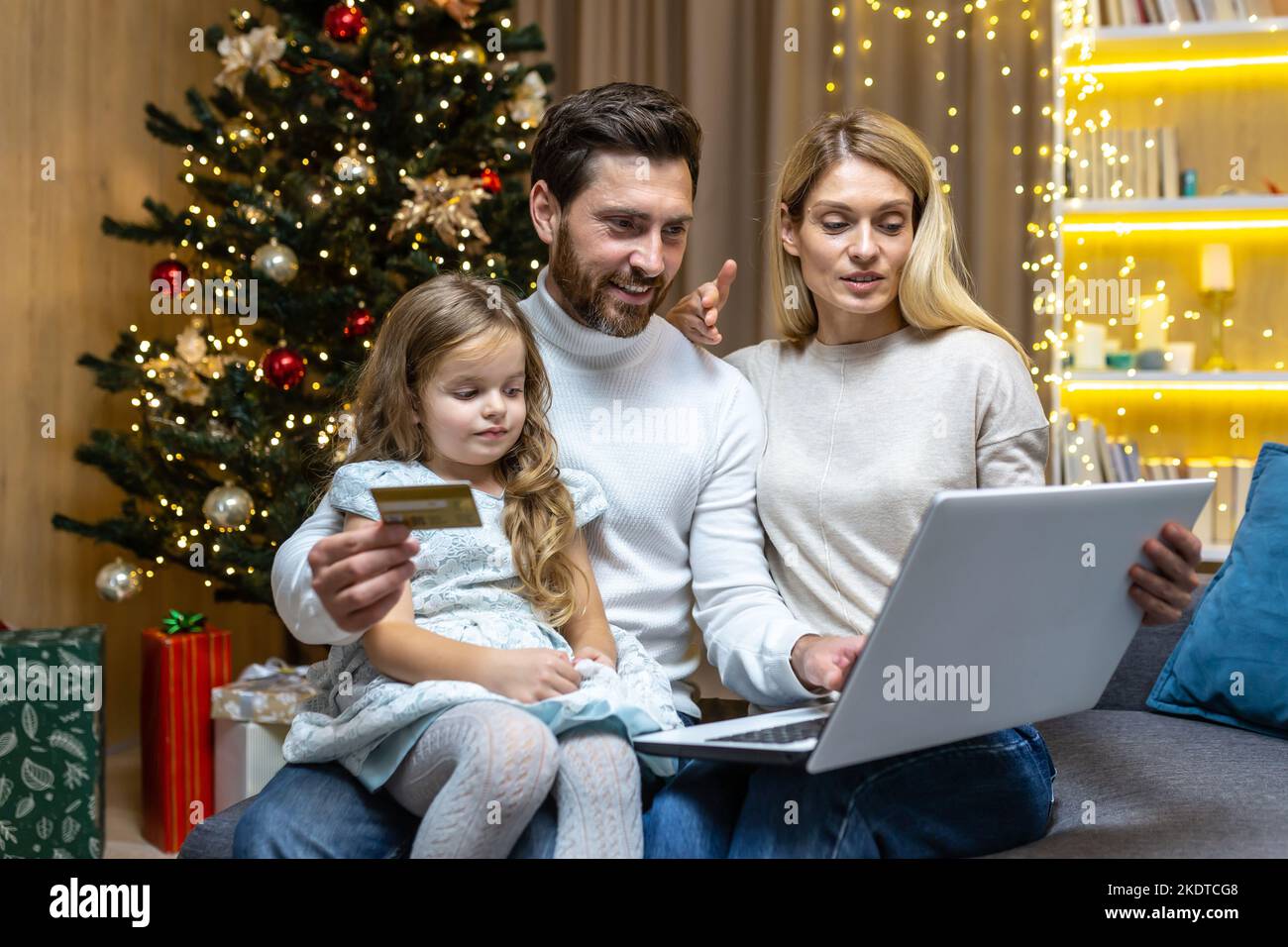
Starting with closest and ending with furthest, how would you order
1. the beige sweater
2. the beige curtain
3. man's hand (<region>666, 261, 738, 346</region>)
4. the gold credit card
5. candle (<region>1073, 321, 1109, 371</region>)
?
the gold credit card < the beige sweater < man's hand (<region>666, 261, 738, 346</region>) < candle (<region>1073, 321, 1109, 371</region>) < the beige curtain

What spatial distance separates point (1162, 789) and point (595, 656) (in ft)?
A: 2.17

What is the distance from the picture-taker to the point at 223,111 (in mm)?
2777

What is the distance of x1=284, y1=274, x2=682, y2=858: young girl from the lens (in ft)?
3.61

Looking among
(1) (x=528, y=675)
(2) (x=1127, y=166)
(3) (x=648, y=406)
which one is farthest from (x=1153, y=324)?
(1) (x=528, y=675)

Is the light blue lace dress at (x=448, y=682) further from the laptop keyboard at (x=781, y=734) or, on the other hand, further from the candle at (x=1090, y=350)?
the candle at (x=1090, y=350)

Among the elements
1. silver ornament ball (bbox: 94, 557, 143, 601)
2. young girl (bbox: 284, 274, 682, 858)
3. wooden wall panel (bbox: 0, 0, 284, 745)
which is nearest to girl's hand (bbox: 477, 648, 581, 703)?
young girl (bbox: 284, 274, 682, 858)

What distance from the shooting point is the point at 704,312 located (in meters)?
1.72

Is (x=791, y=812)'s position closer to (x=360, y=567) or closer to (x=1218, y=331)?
(x=360, y=567)

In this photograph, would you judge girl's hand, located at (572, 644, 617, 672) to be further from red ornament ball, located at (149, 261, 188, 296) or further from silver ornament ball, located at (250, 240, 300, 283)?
red ornament ball, located at (149, 261, 188, 296)

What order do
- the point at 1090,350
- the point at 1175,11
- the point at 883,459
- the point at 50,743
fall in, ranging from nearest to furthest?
the point at 883,459, the point at 50,743, the point at 1175,11, the point at 1090,350

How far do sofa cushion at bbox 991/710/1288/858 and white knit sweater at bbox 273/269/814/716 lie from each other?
0.40 m

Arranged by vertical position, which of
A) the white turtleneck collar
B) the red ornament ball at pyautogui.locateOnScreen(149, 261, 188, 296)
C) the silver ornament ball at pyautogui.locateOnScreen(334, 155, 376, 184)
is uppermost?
the silver ornament ball at pyautogui.locateOnScreen(334, 155, 376, 184)

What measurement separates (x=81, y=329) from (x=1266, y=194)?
3.07 meters

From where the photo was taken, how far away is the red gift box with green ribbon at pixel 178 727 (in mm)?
2529
